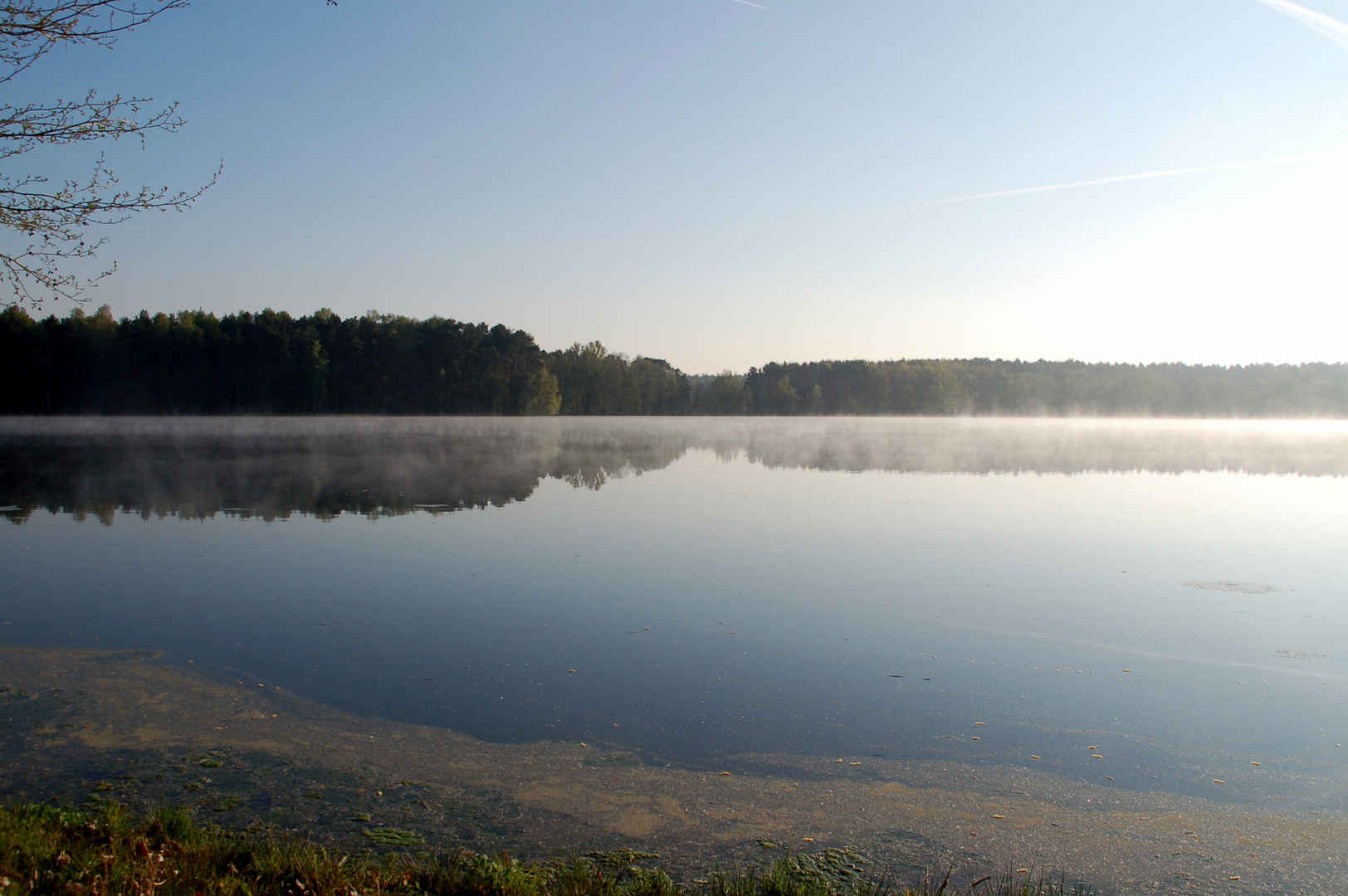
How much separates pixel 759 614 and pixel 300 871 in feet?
19.0

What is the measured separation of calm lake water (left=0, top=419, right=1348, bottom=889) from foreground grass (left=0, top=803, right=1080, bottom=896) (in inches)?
55.5

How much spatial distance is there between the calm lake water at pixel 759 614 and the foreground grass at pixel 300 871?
141cm

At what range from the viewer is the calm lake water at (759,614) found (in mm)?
5766

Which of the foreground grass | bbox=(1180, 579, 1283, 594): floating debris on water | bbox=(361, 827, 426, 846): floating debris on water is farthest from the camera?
bbox=(1180, 579, 1283, 594): floating debris on water

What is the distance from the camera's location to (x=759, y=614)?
8.73m

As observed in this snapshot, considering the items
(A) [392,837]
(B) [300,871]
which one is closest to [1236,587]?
(A) [392,837]

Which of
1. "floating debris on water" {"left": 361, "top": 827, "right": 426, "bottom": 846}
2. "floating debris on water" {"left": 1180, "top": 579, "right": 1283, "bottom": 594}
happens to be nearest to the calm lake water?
"floating debris on water" {"left": 1180, "top": 579, "right": 1283, "bottom": 594}

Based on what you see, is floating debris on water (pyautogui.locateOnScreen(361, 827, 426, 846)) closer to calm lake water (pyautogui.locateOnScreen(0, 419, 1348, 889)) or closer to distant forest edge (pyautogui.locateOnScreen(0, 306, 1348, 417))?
calm lake water (pyautogui.locateOnScreen(0, 419, 1348, 889))

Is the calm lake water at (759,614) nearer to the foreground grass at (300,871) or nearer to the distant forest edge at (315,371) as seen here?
the foreground grass at (300,871)

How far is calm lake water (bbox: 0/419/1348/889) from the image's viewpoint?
18.9 ft

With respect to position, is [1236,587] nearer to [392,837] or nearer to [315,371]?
[392,837]

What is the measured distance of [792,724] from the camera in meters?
5.84

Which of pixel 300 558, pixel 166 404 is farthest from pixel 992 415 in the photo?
pixel 300 558

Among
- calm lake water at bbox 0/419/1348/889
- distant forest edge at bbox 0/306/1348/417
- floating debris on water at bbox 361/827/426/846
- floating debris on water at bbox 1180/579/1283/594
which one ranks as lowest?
floating debris on water at bbox 361/827/426/846
